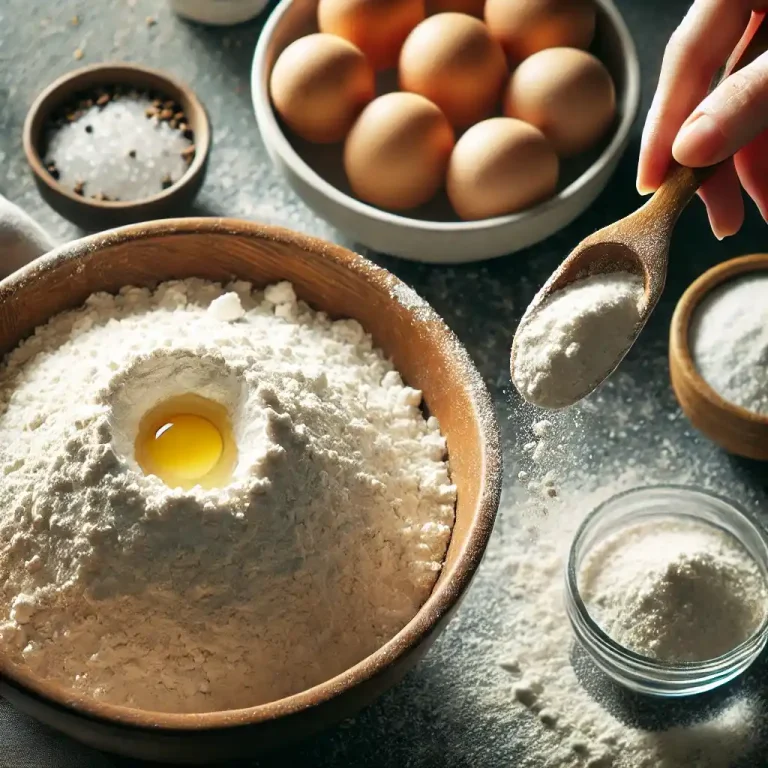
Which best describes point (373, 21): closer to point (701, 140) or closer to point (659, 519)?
point (701, 140)

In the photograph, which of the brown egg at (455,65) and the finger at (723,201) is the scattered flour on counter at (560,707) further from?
the brown egg at (455,65)

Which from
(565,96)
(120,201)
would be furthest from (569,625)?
(120,201)

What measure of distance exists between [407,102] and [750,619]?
0.71 meters

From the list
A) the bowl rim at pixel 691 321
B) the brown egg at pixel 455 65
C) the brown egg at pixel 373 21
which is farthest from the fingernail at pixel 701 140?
the brown egg at pixel 373 21

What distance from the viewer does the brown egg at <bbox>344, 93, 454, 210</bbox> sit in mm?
1260

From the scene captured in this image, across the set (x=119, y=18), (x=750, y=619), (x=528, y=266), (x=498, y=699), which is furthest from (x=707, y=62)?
(x=119, y=18)

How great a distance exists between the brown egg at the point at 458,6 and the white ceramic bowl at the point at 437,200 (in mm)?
159

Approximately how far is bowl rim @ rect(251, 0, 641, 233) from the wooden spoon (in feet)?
0.67

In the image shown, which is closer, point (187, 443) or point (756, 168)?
point (187, 443)

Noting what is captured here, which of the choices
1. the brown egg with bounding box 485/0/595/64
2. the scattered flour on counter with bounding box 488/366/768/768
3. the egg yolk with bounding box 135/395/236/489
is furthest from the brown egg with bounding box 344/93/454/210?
the egg yolk with bounding box 135/395/236/489

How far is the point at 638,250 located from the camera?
40.2 inches

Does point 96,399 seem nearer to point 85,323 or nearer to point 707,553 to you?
point 85,323

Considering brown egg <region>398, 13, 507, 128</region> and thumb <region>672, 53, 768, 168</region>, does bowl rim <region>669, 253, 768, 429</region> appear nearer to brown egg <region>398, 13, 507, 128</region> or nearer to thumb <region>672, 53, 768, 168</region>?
thumb <region>672, 53, 768, 168</region>

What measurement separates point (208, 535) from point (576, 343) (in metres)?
0.38
